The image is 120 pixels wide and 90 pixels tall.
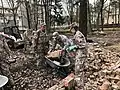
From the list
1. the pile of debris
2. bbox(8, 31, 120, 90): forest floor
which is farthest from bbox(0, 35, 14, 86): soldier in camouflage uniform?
the pile of debris

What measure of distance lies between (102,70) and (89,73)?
41 centimetres

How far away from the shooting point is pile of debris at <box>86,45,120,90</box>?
523 cm

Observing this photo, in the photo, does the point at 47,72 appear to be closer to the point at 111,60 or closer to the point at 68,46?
the point at 68,46

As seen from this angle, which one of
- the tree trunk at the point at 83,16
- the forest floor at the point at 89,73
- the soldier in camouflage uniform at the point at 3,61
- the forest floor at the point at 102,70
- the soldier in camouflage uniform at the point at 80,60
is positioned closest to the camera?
the forest floor at the point at 102,70

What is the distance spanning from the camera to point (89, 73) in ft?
21.2

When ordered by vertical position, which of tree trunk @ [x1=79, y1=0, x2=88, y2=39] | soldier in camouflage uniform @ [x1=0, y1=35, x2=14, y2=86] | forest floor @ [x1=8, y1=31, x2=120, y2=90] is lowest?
forest floor @ [x1=8, y1=31, x2=120, y2=90]

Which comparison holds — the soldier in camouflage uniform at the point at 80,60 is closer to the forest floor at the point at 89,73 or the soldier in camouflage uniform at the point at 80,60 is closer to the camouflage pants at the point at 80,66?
the camouflage pants at the point at 80,66

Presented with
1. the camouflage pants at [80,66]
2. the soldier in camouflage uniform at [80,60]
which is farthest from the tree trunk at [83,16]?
the camouflage pants at [80,66]

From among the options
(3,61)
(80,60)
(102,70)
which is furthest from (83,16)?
(3,61)

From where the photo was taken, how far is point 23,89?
19.6ft

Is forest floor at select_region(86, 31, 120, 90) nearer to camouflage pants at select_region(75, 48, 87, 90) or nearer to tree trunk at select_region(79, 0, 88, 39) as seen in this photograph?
camouflage pants at select_region(75, 48, 87, 90)

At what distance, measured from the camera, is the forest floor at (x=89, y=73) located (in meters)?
5.55

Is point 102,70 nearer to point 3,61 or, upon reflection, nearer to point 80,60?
point 80,60

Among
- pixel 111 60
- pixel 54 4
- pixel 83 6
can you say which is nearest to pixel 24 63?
pixel 111 60
